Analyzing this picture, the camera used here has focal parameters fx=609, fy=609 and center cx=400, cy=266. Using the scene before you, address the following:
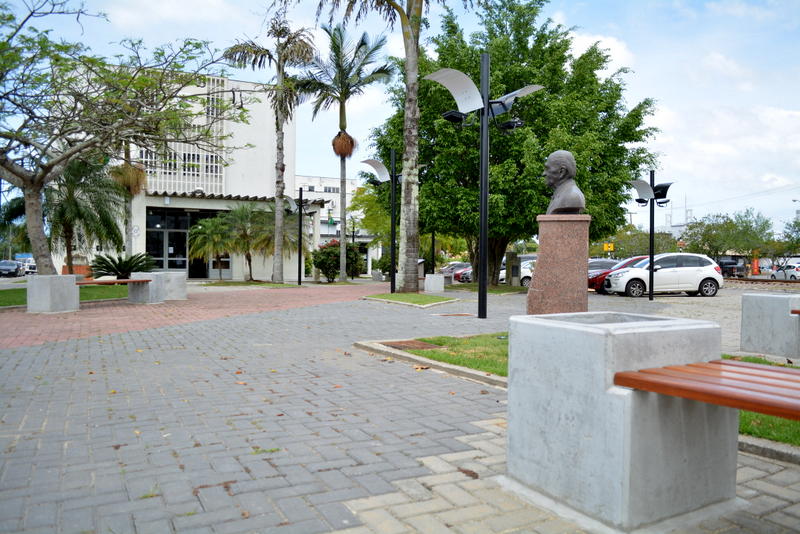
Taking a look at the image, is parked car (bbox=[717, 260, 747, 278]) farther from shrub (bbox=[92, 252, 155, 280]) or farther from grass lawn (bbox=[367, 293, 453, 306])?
shrub (bbox=[92, 252, 155, 280])

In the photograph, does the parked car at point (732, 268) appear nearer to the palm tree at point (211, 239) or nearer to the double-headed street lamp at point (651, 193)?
the double-headed street lamp at point (651, 193)

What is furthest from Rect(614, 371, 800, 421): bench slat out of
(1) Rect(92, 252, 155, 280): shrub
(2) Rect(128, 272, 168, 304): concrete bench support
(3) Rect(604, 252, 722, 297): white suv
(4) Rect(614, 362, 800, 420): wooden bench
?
(1) Rect(92, 252, 155, 280): shrub

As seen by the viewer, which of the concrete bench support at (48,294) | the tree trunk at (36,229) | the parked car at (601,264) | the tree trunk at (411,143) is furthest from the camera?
the parked car at (601,264)

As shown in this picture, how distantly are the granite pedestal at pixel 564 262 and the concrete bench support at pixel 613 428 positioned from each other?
4.07m

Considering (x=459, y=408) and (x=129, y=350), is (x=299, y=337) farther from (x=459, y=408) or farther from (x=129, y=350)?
(x=459, y=408)

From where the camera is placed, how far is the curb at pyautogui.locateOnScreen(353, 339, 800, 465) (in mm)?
3918

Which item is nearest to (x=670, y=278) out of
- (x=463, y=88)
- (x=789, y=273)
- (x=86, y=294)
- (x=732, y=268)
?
(x=463, y=88)

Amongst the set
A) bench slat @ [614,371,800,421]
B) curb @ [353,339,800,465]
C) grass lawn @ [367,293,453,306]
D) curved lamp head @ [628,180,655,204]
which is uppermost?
curved lamp head @ [628,180,655,204]

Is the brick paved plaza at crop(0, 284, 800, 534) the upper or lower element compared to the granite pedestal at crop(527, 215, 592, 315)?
lower

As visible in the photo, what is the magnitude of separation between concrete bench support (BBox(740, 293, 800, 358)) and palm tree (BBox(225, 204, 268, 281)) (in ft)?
82.6

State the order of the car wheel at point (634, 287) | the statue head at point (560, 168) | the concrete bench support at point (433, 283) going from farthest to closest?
1. the car wheel at point (634, 287)
2. the concrete bench support at point (433, 283)
3. the statue head at point (560, 168)

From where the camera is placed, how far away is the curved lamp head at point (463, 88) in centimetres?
1128

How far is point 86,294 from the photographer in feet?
60.5

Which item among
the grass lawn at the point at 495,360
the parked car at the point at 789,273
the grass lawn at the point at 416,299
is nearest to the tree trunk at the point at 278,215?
the grass lawn at the point at 416,299
